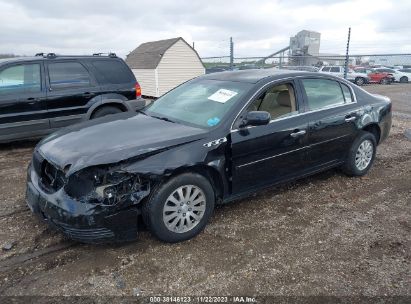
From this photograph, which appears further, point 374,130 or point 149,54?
point 149,54

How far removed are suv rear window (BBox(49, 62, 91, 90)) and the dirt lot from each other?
2537mm

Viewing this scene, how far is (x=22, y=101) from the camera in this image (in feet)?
20.0

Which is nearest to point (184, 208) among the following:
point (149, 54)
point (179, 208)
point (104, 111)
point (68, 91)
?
point (179, 208)

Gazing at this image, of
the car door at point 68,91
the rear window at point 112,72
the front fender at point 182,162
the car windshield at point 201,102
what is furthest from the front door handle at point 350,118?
the car door at point 68,91

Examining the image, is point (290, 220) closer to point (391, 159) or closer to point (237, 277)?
point (237, 277)

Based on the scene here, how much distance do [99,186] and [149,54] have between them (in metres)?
15.6

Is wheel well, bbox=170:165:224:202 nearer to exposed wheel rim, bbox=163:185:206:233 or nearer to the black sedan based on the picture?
the black sedan

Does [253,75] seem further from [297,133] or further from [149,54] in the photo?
[149,54]

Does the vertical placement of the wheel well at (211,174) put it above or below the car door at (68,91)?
below

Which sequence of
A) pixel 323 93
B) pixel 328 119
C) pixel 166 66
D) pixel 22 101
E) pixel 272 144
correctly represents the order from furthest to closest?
pixel 166 66, pixel 22 101, pixel 323 93, pixel 328 119, pixel 272 144

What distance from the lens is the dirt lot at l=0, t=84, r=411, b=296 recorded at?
283 centimetres

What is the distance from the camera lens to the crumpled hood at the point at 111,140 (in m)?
3.05

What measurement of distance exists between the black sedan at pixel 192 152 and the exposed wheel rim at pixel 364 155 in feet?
0.21

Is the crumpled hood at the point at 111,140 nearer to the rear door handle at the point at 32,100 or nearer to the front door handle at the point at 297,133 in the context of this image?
the front door handle at the point at 297,133
